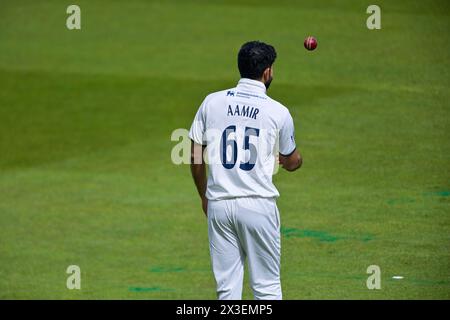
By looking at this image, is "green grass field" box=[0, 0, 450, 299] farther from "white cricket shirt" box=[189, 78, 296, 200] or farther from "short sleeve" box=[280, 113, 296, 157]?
"white cricket shirt" box=[189, 78, 296, 200]

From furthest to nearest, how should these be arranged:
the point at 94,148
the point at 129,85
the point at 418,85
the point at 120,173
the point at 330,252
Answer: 1. the point at 129,85
2. the point at 418,85
3. the point at 94,148
4. the point at 120,173
5. the point at 330,252

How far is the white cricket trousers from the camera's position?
830 cm

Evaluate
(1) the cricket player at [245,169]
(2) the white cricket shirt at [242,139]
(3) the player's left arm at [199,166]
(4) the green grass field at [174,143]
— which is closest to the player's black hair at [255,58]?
(1) the cricket player at [245,169]

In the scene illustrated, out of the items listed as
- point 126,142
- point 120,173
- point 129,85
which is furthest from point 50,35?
point 120,173

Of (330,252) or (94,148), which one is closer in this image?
(330,252)

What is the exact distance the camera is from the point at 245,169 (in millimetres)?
8312

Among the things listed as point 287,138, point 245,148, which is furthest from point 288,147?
point 245,148

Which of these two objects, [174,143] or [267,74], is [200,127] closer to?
[267,74]

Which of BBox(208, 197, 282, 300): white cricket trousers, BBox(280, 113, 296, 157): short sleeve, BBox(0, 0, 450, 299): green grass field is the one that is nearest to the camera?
BBox(208, 197, 282, 300): white cricket trousers

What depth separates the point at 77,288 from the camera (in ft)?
40.5

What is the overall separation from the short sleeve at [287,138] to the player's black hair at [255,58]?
42cm

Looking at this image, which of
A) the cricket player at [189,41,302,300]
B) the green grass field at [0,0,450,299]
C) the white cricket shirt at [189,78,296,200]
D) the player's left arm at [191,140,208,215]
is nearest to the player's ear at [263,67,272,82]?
the cricket player at [189,41,302,300]
